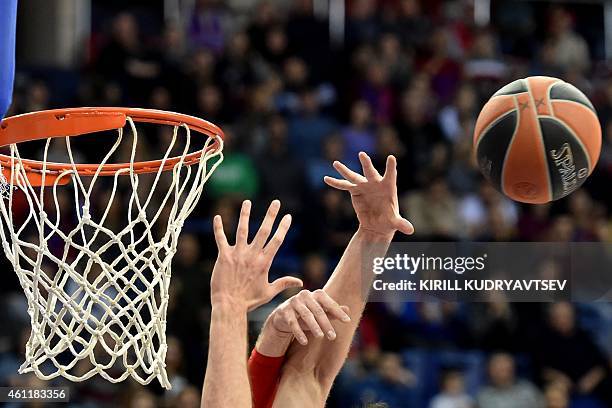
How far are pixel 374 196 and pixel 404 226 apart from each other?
0.20 metres

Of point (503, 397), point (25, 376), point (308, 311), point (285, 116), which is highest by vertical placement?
point (308, 311)

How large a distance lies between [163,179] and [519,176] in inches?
135

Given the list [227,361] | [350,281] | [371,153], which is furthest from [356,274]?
[371,153]

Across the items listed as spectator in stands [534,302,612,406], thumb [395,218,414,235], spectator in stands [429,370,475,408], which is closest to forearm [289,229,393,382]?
thumb [395,218,414,235]

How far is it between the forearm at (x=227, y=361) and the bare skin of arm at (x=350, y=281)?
0.93 feet

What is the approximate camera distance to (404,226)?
11.0 ft

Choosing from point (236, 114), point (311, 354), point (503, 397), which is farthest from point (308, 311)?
point (236, 114)

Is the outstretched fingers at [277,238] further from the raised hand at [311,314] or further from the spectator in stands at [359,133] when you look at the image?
the spectator in stands at [359,133]

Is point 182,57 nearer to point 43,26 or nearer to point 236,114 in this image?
point 236,114

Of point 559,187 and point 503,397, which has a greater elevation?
point 559,187

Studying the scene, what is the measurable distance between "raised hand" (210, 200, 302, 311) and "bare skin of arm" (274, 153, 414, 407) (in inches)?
11.2

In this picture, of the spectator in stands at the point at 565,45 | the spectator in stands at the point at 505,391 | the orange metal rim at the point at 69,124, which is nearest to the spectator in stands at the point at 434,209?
the spectator in stands at the point at 505,391

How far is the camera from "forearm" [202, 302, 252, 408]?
3.04 metres

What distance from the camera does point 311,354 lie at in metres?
3.43
